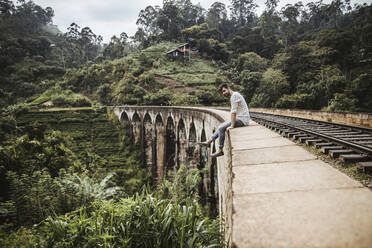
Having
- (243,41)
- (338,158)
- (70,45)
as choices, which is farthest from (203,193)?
(70,45)

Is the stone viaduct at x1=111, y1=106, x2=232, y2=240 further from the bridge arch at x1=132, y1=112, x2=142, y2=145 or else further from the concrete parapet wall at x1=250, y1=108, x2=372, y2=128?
the concrete parapet wall at x1=250, y1=108, x2=372, y2=128

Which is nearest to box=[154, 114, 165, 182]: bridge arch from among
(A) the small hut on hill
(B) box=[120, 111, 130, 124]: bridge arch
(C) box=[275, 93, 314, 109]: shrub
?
(B) box=[120, 111, 130, 124]: bridge arch

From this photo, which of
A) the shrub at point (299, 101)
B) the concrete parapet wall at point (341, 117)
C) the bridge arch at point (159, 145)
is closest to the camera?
the concrete parapet wall at point (341, 117)

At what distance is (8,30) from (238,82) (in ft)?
214

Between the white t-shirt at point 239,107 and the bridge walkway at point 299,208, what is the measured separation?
216 cm

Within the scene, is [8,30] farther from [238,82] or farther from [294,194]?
[294,194]

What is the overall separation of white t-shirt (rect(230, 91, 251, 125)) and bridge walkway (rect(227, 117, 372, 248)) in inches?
85.0

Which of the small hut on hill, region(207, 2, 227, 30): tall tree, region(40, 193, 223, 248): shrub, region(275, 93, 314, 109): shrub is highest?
region(207, 2, 227, 30): tall tree

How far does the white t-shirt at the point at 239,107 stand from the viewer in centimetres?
370

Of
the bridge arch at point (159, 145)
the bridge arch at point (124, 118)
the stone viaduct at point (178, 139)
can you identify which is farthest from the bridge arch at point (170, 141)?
the bridge arch at point (124, 118)

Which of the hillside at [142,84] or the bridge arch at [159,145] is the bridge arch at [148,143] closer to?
the bridge arch at [159,145]

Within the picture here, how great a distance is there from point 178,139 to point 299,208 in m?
11.4

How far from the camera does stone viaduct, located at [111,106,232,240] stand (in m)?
6.50

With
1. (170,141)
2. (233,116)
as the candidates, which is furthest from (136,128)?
(233,116)
